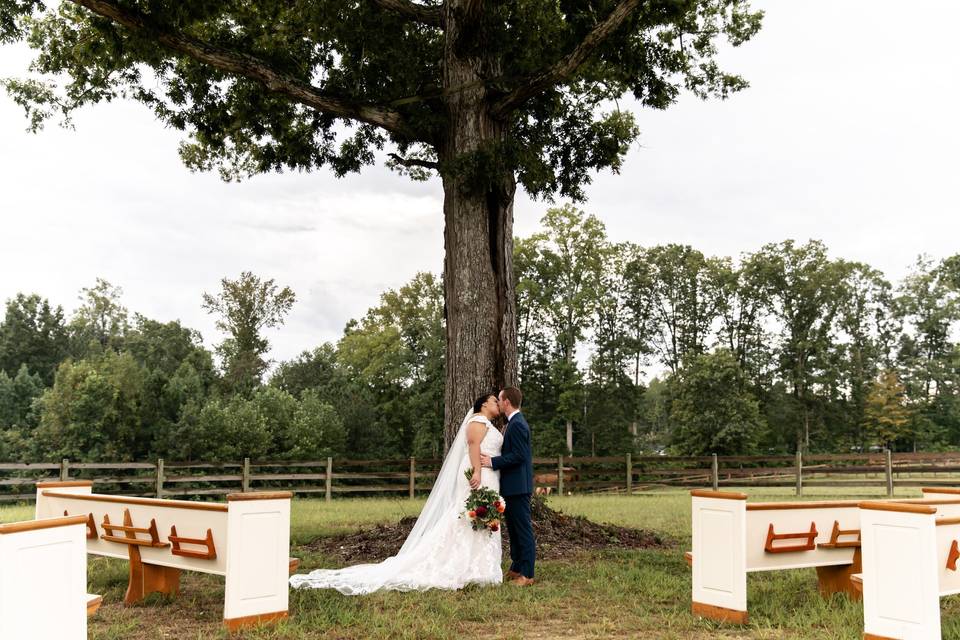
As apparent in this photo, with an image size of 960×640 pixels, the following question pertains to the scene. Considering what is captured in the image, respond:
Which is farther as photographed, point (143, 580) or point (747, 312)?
point (747, 312)

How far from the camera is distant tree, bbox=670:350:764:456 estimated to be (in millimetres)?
35438

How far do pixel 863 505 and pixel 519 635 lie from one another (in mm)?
2549

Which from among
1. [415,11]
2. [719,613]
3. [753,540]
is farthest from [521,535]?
[415,11]

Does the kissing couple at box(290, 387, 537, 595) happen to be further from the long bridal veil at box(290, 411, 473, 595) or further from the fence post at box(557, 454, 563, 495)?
the fence post at box(557, 454, 563, 495)

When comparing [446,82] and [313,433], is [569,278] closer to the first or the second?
[313,433]

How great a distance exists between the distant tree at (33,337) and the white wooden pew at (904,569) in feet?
170

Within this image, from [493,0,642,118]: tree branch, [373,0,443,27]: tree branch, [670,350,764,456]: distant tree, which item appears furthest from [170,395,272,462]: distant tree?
[670,350,764,456]: distant tree

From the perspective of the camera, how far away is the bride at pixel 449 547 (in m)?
7.30

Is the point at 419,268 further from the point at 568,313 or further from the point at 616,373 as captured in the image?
the point at 616,373

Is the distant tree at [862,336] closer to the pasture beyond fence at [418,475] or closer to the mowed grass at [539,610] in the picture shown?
the pasture beyond fence at [418,475]

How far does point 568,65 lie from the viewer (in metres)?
9.51

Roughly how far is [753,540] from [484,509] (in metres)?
2.53

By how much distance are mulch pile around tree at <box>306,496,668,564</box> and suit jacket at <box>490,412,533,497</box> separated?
1.78 m

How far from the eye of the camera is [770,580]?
7789 millimetres
